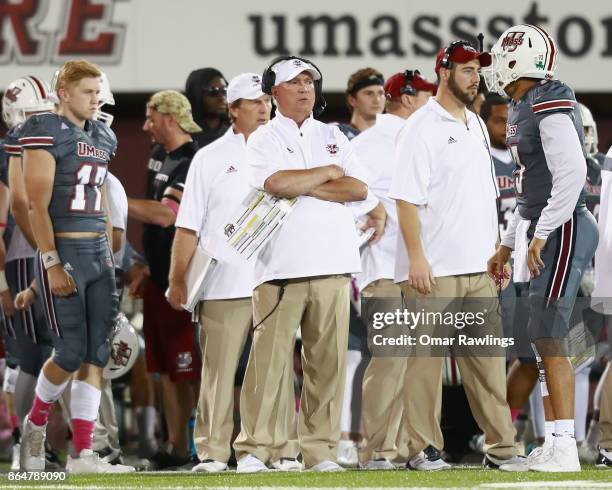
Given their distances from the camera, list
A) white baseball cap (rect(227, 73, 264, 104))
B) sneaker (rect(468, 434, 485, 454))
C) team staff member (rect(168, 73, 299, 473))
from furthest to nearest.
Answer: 1. sneaker (rect(468, 434, 485, 454))
2. white baseball cap (rect(227, 73, 264, 104))
3. team staff member (rect(168, 73, 299, 473))

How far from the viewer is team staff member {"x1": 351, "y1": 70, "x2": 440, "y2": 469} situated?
807 centimetres

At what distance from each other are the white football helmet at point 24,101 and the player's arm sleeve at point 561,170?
3254mm

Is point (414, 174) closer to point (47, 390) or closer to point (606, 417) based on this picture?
point (606, 417)

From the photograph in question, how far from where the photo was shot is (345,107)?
1239 cm

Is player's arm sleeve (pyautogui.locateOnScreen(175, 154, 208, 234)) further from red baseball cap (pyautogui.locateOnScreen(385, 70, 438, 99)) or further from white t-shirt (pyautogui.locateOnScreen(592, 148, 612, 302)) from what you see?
white t-shirt (pyautogui.locateOnScreen(592, 148, 612, 302))

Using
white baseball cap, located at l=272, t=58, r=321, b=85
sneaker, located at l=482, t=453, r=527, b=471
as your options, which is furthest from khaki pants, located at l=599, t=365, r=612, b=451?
white baseball cap, located at l=272, t=58, r=321, b=85

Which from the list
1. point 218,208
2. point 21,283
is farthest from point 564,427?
point 21,283

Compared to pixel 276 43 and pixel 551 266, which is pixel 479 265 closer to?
pixel 551 266

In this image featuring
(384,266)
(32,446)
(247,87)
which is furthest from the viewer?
(384,266)

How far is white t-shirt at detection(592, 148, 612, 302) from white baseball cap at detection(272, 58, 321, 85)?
5.61 ft

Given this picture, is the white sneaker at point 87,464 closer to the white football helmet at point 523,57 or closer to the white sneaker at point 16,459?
the white sneaker at point 16,459

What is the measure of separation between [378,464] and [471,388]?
81 centimetres

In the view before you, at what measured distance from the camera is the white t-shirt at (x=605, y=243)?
8.30 m

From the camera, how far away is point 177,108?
9.02 m
